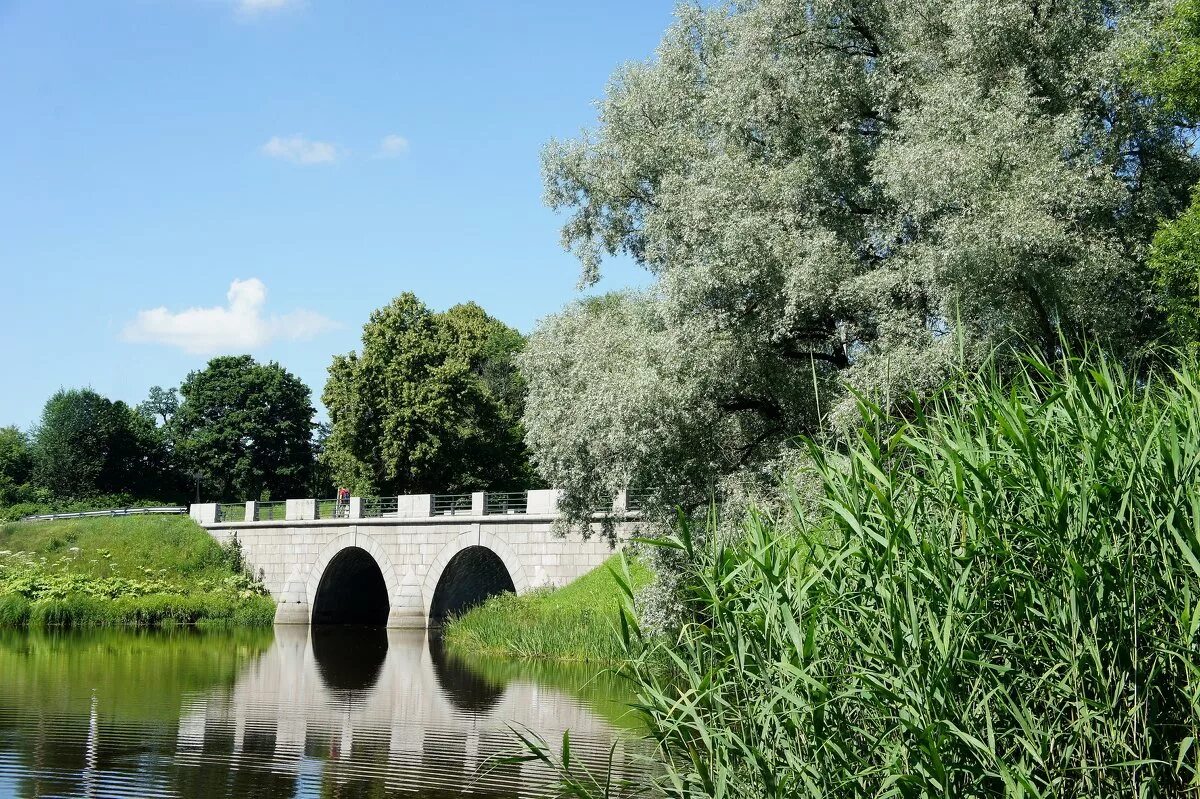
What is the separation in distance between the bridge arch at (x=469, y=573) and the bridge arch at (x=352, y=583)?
1397 millimetres

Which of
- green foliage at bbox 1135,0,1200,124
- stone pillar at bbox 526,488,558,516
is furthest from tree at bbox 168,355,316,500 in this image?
green foliage at bbox 1135,0,1200,124

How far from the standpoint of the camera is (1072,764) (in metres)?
5.58

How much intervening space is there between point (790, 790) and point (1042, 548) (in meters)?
1.80

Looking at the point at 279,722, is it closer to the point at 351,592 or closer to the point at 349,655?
the point at 349,655

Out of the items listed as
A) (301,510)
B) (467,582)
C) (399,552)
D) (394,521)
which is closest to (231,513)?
(301,510)

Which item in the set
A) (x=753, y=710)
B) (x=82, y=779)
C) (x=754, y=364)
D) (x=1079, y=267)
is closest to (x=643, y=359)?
(x=754, y=364)

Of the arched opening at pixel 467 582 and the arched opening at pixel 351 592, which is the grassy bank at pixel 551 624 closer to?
the arched opening at pixel 467 582

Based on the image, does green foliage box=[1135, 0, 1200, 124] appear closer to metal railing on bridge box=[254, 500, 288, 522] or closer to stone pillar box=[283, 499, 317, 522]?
stone pillar box=[283, 499, 317, 522]

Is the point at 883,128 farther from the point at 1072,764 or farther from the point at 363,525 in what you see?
the point at 363,525

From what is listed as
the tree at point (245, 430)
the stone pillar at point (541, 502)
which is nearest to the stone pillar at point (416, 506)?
the stone pillar at point (541, 502)

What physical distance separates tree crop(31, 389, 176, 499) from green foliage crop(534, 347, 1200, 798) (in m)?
59.2

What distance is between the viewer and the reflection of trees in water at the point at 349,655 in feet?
69.1

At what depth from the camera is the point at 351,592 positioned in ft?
131

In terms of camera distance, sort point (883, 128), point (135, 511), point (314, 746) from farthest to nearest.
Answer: point (135, 511)
point (883, 128)
point (314, 746)
